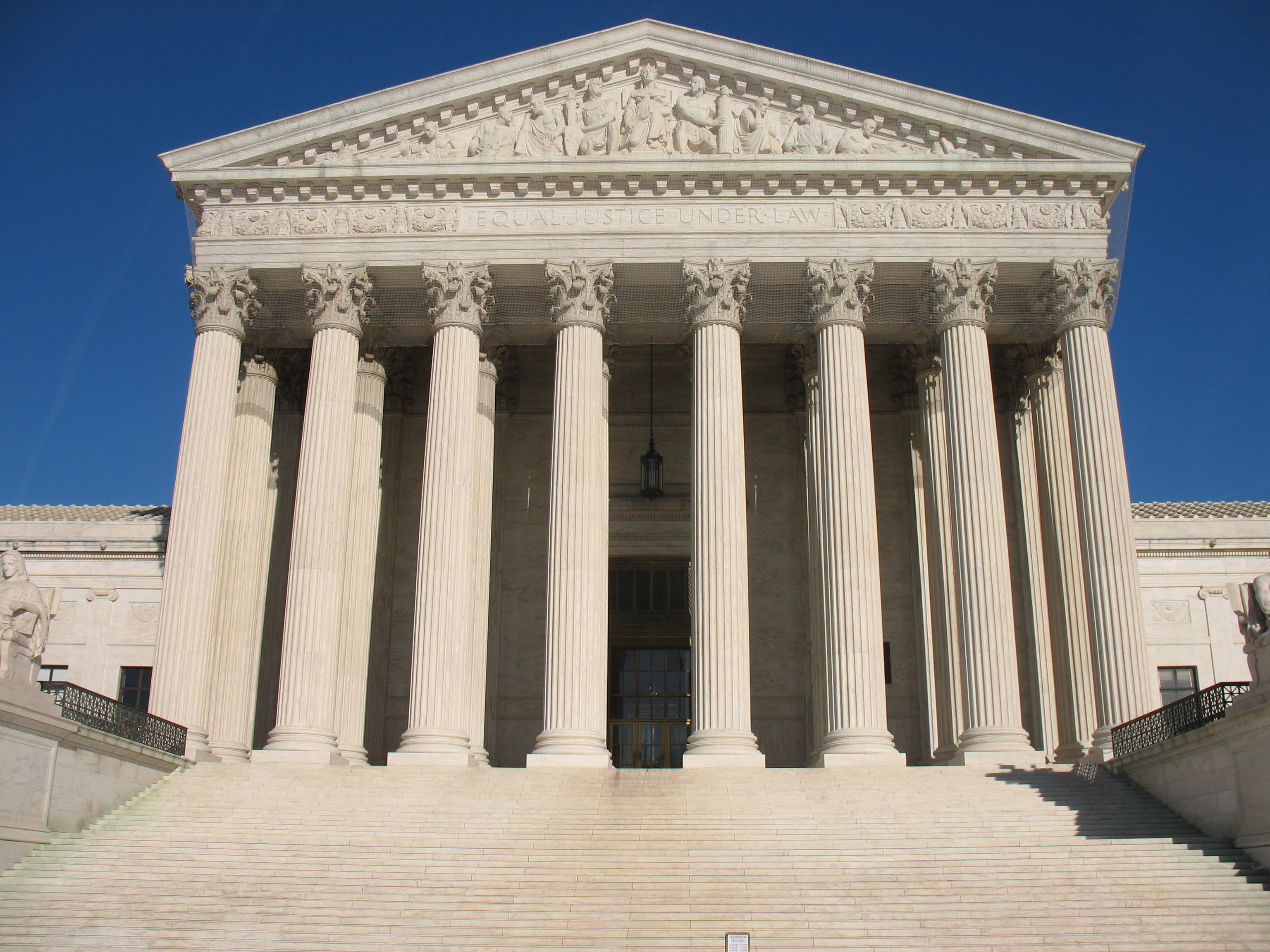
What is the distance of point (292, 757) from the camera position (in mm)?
27031

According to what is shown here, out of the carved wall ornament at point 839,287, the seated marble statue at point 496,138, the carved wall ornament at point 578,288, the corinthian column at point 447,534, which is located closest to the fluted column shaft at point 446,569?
the corinthian column at point 447,534

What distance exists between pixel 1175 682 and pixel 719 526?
16.8 meters

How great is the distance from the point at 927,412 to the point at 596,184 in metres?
11.2

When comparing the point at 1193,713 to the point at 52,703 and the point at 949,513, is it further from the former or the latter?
the point at 52,703

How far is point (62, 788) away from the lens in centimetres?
2177

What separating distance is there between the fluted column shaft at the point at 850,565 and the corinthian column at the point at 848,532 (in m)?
0.02

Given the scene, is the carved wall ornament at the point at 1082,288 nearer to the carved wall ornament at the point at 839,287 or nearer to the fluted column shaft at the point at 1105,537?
the fluted column shaft at the point at 1105,537

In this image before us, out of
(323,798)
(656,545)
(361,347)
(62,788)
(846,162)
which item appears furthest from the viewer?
(656,545)

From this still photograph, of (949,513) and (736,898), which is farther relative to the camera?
(949,513)

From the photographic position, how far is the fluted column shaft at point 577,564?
27.2m

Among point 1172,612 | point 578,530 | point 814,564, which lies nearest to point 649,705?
point 814,564

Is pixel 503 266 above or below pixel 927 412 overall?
above

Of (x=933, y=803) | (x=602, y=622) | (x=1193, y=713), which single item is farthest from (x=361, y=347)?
(x=1193, y=713)

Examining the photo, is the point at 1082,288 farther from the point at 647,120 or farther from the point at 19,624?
the point at 19,624
